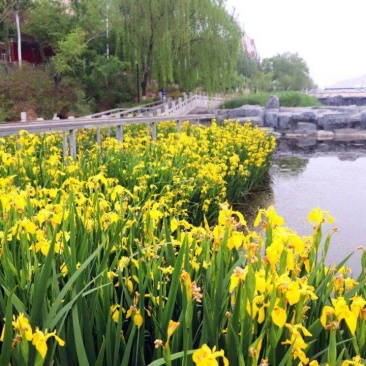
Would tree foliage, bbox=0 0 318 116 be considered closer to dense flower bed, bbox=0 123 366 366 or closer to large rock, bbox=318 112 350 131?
large rock, bbox=318 112 350 131

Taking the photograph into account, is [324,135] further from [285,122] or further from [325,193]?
[325,193]

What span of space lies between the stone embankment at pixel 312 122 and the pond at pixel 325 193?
18.7 feet

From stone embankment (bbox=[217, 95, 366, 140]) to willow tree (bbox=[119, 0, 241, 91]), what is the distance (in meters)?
3.27

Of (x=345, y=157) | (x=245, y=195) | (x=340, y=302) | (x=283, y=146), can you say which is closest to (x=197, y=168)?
(x=245, y=195)

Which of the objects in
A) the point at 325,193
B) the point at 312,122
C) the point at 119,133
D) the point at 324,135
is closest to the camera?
the point at 119,133

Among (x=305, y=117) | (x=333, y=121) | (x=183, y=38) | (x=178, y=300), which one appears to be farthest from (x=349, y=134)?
(x=178, y=300)

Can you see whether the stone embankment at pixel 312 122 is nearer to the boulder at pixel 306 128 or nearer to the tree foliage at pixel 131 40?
the boulder at pixel 306 128

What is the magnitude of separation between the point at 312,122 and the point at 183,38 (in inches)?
282

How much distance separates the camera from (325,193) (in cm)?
842

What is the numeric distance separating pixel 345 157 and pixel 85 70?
724 inches

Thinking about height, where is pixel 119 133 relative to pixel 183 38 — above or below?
below

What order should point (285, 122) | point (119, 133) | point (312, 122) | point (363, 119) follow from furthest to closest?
point (312, 122) → point (285, 122) → point (363, 119) → point (119, 133)

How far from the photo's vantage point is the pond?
18.1 feet

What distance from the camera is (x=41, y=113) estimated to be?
2530 cm
